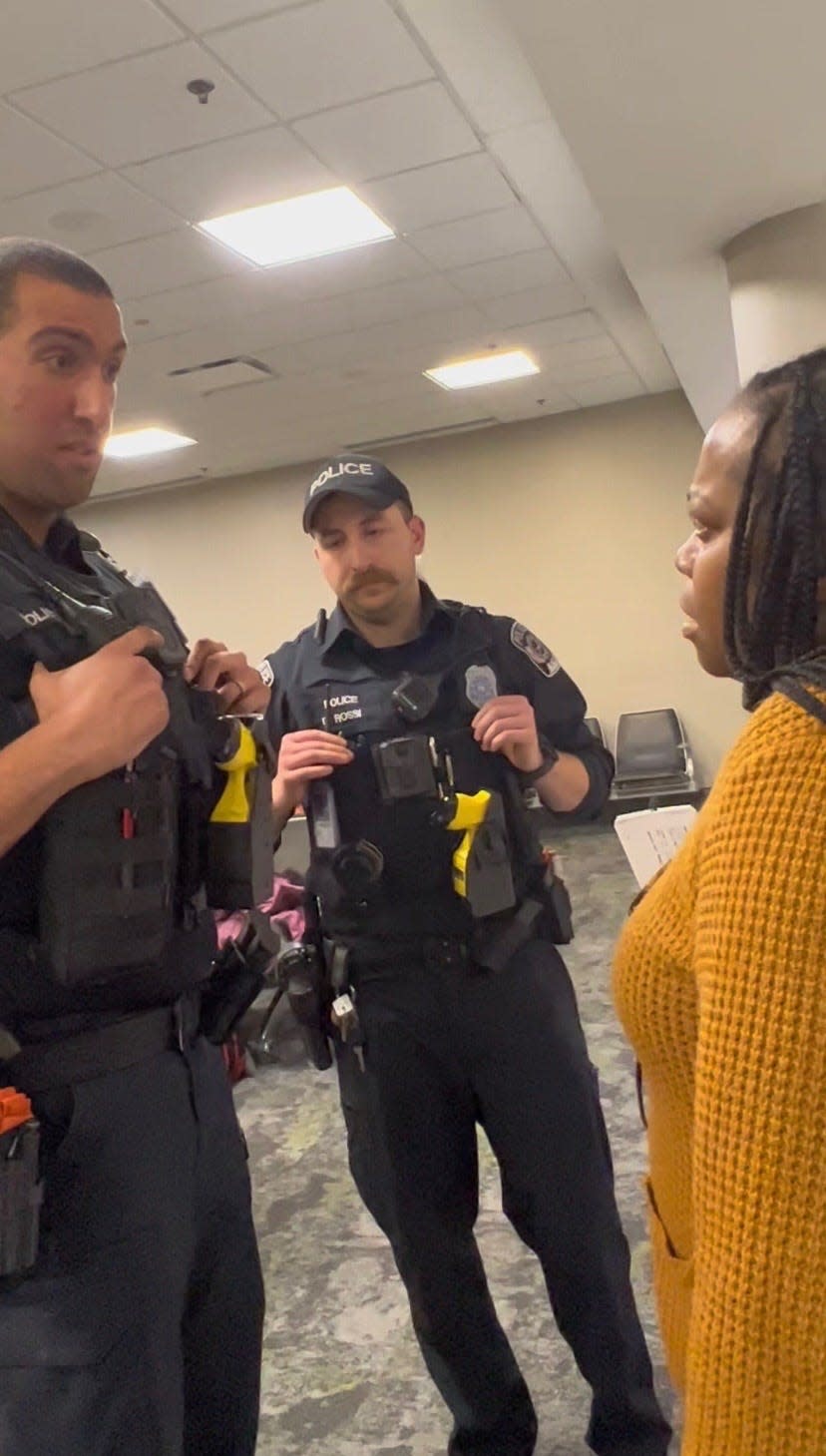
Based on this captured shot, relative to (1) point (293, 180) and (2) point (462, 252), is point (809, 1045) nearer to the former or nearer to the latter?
(1) point (293, 180)

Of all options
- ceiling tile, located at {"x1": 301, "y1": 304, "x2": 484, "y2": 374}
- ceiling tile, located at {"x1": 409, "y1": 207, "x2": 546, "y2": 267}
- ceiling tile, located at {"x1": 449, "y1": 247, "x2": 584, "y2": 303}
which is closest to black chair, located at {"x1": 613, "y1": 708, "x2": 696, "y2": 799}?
ceiling tile, located at {"x1": 301, "y1": 304, "x2": 484, "y2": 374}

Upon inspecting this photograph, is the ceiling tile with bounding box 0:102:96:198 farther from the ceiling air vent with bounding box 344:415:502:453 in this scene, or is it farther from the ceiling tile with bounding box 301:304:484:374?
the ceiling air vent with bounding box 344:415:502:453

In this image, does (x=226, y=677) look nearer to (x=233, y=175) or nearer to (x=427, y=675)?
(x=427, y=675)

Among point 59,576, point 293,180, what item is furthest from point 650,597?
point 59,576

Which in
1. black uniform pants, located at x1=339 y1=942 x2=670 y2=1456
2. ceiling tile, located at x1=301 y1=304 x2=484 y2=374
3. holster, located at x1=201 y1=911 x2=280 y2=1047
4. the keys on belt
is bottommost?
black uniform pants, located at x1=339 y1=942 x2=670 y2=1456

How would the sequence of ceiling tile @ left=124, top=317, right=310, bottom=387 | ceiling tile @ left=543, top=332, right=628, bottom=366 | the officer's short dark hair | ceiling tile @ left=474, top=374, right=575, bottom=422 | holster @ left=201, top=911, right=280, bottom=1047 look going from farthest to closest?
ceiling tile @ left=474, top=374, right=575, bottom=422 → ceiling tile @ left=543, top=332, right=628, bottom=366 → ceiling tile @ left=124, top=317, right=310, bottom=387 → holster @ left=201, top=911, right=280, bottom=1047 → the officer's short dark hair

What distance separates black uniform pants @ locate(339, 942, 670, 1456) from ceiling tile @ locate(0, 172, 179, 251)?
11.3 ft

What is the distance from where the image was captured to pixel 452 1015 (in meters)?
1.83

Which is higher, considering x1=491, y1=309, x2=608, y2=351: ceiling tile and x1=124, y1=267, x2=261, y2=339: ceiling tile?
x1=491, y1=309, x2=608, y2=351: ceiling tile

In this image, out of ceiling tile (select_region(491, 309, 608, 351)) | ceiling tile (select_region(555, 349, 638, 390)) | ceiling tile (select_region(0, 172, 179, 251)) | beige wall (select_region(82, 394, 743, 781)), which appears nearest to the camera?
ceiling tile (select_region(0, 172, 179, 251))

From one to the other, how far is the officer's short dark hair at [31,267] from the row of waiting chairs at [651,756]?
739 cm

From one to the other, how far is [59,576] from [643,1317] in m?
1.98

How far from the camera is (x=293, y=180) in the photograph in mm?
4203

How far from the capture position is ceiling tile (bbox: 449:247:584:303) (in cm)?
530
